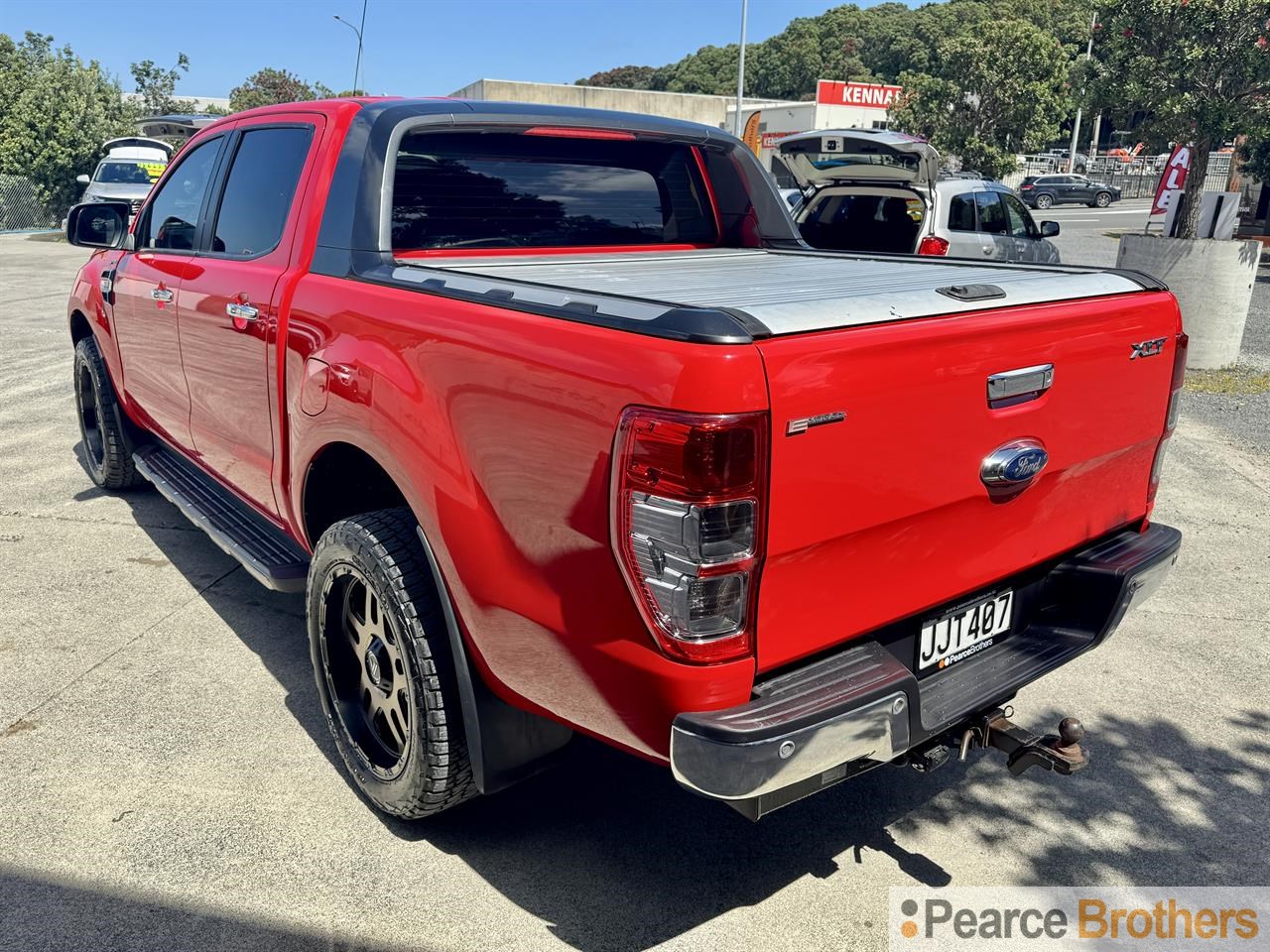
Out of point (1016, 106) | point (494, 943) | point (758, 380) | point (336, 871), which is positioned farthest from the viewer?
point (1016, 106)

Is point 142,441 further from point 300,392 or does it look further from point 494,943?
point 494,943

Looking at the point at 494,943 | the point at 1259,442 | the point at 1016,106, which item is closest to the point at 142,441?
the point at 494,943

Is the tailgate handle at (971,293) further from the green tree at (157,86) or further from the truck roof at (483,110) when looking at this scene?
the green tree at (157,86)

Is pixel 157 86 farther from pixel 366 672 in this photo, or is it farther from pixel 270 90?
pixel 366 672

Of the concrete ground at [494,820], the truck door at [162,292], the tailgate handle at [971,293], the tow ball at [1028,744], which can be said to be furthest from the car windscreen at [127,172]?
the tow ball at [1028,744]

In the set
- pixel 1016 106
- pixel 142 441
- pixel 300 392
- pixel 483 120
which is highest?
pixel 1016 106

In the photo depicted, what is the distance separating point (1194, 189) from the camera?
1105 cm

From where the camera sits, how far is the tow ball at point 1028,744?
255cm

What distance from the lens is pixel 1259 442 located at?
295 inches

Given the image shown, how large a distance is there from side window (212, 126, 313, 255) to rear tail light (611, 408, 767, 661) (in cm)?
204

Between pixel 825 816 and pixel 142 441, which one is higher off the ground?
pixel 142 441

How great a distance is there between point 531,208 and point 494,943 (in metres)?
2.47

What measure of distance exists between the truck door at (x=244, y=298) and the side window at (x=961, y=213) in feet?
28.0

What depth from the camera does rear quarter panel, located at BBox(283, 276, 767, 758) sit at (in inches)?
80.1
